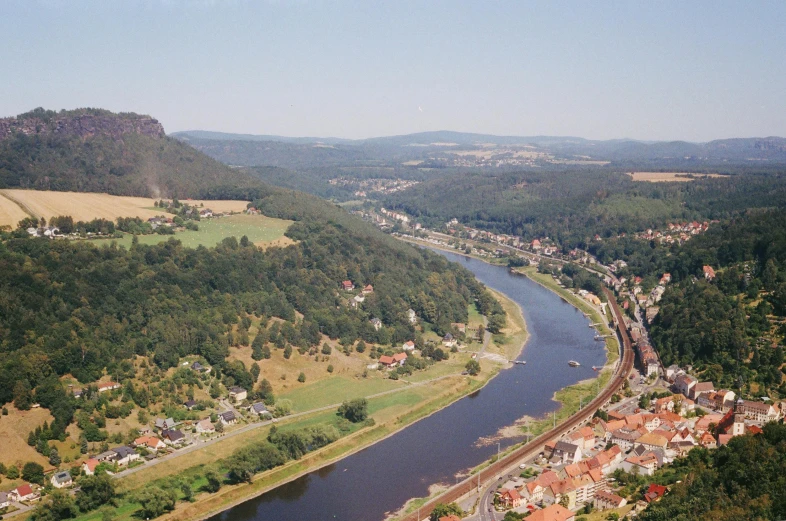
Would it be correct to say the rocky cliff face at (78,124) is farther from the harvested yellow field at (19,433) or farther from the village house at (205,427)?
the village house at (205,427)

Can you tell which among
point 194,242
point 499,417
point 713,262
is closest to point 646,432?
point 499,417

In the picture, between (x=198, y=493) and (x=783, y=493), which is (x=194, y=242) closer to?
(x=198, y=493)

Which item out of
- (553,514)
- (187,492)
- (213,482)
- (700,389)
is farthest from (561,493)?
(700,389)

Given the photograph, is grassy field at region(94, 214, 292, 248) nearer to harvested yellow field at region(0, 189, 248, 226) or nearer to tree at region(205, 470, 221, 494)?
harvested yellow field at region(0, 189, 248, 226)

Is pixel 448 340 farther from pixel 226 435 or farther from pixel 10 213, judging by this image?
pixel 10 213

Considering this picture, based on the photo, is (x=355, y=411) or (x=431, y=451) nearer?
(x=431, y=451)

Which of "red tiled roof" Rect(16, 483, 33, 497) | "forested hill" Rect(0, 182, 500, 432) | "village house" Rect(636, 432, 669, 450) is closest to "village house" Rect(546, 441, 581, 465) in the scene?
"village house" Rect(636, 432, 669, 450)
